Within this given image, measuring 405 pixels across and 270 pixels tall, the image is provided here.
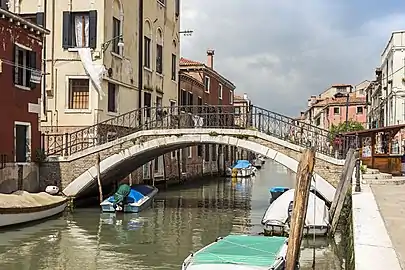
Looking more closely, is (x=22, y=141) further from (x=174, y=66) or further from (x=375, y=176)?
(x=174, y=66)

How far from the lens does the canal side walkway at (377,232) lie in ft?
18.7

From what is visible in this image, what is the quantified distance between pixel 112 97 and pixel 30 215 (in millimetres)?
6248

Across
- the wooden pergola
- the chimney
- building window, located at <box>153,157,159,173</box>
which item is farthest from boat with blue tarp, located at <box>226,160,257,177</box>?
the wooden pergola

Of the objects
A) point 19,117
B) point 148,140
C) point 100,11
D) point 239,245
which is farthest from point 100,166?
point 239,245

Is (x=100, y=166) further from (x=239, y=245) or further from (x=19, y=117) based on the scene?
(x=239, y=245)

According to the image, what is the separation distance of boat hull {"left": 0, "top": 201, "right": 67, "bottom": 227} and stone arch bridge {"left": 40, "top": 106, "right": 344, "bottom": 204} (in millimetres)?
1355

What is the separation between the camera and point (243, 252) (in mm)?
7547

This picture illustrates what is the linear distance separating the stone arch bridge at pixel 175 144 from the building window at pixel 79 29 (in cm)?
259

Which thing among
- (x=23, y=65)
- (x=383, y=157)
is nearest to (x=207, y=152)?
(x=383, y=157)

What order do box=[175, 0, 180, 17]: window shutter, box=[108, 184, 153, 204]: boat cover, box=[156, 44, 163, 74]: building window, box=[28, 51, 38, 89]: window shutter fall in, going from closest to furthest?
box=[28, 51, 38, 89]: window shutter, box=[108, 184, 153, 204]: boat cover, box=[156, 44, 163, 74]: building window, box=[175, 0, 180, 17]: window shutter

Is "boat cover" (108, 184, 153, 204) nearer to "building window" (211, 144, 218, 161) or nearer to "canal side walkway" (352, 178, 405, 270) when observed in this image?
"canal side walkway" (352, 178, 405, 270)

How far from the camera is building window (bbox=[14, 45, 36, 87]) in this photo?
48.2 ft

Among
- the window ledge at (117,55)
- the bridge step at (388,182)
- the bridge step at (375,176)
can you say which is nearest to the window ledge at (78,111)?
the window ledge at (117,55)

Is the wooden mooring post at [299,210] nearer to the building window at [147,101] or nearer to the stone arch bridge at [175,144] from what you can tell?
the stone arch bridge at [175,144]
